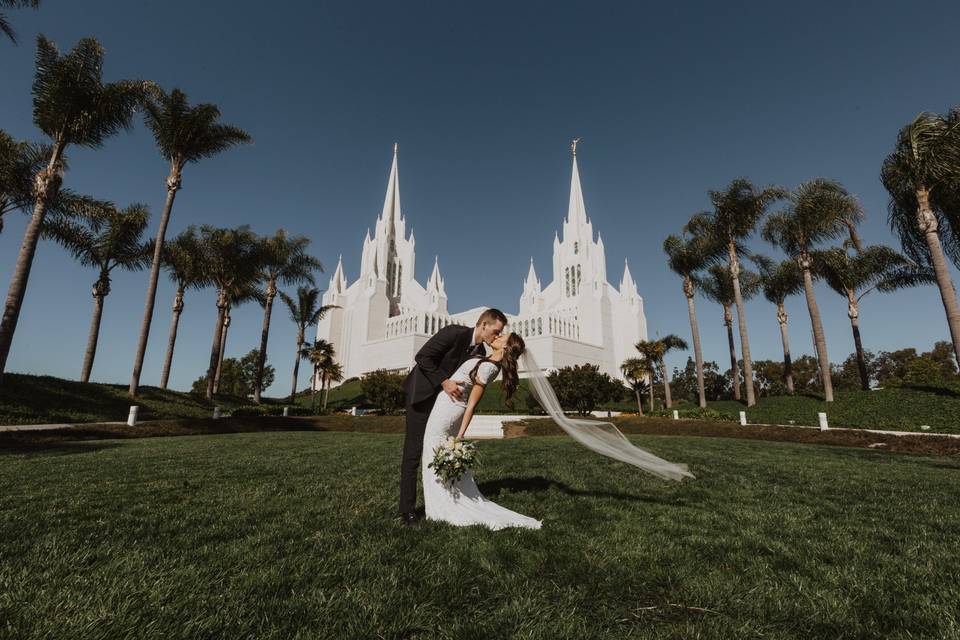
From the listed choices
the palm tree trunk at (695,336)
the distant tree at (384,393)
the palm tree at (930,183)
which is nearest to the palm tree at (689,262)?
the palm tree trunk at (695,336)

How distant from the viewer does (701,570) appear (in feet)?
10.1

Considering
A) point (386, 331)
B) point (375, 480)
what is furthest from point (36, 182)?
point (386, 331)

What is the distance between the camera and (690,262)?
125ft

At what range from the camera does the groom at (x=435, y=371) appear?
447 centimetres

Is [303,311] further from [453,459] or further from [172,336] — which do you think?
[453,459]

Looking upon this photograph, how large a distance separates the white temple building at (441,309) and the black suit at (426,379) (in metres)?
66.4

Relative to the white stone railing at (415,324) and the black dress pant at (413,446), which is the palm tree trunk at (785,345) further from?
the white stone railing at (415,324)

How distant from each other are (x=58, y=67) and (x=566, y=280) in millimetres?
79665

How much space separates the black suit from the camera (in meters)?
4.51

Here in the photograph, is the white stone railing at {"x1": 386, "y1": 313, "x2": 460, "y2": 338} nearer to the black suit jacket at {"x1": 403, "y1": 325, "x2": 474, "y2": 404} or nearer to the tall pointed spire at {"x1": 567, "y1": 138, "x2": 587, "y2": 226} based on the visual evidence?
the tall pointed spire at {"x1": 567, "y1": 138, "x2": 587, "y2": 226}

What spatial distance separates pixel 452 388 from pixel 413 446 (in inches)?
33.0

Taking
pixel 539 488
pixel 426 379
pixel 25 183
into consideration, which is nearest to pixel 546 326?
pixel 25 183

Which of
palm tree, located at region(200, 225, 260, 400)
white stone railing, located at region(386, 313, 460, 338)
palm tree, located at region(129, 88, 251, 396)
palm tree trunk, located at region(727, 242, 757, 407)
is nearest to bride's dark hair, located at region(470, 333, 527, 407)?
palm tree, located at region(129, 88, 251, 396)

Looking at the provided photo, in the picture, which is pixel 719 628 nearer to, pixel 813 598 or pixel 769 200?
pixel 813 598
